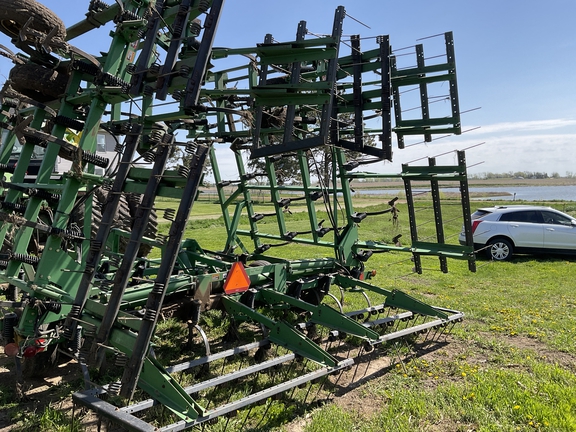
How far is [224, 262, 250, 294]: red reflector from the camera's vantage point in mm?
4582

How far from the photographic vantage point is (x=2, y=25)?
4570mm

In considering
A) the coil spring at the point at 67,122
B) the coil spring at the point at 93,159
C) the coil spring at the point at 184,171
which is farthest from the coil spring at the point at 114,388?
the coil spring at the point at 67,122

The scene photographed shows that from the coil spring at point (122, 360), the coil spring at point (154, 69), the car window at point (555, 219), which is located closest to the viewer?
the coil spring at point (122, 360)

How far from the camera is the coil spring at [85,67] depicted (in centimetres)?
428

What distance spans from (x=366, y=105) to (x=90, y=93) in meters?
3.26

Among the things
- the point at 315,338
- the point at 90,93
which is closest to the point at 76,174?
the point at 90,93

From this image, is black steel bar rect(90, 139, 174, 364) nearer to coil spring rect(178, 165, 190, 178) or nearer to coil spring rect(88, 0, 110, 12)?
coil spring rect(178, 165, 190, 178)

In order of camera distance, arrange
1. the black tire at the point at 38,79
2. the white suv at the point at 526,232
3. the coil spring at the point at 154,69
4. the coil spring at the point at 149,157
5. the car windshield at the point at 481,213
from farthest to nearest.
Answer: the car windshield at the point at 481,213 < the white suv at the point at 526,232 < the black tire at the point at 38,79 < the coil spring at the point at 154,69 < the coil spring at the point at 149,157

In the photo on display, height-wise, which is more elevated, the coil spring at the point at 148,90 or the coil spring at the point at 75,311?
the coil spring at the point at 148,90

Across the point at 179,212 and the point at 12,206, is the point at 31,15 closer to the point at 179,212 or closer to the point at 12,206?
the point at 12,206

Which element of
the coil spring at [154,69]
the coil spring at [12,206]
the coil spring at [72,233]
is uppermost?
the coil spring at [154,69]

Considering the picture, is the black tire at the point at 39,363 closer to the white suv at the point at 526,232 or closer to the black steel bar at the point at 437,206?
the black steel bar at the point at 437,206

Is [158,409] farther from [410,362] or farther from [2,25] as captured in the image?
[2,25]

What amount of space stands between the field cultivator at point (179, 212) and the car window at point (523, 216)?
7595mm
